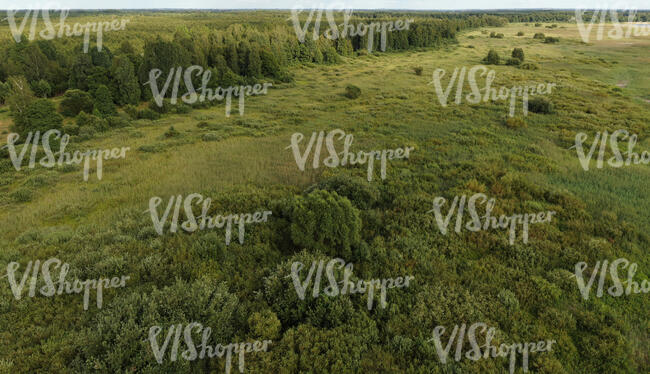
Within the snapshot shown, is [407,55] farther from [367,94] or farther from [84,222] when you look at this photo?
[84,222]

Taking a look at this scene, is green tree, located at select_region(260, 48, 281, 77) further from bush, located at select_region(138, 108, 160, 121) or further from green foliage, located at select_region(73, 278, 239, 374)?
green foliage, located at select_region(73, 278, 239, 374)

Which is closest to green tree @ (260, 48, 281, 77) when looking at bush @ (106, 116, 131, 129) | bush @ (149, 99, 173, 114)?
bush @ (149, 99, 173, 114)

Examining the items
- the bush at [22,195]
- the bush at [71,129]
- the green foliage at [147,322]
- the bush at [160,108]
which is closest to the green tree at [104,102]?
the bush at [160,108]

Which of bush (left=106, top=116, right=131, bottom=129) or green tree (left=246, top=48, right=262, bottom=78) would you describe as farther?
green tree (left=246, top=48, right=262, bottom=78)

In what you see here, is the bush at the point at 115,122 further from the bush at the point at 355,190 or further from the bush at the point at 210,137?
the bush at the point at 355,190

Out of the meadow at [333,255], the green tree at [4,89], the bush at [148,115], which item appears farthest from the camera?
the green tree at [4,89]

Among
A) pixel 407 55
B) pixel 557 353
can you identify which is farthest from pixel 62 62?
pixel 407 55

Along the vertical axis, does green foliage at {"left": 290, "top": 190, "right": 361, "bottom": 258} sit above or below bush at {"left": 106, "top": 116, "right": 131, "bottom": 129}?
below

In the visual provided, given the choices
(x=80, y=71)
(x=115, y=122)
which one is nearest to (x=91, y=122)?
(x=115, y=122)
